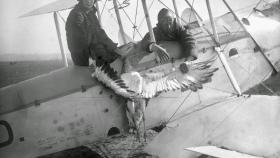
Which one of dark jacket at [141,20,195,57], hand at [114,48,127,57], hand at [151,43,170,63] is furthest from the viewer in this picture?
dark jacket at [141,20,195,57]

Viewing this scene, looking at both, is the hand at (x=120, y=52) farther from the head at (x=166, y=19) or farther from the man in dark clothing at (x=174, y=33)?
the head at (x=166, y=19)

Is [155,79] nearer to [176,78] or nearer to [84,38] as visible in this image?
[176,78]

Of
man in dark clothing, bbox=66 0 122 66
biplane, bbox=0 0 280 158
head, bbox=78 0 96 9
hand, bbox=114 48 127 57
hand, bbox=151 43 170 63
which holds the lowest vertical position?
biplane, bbox=0 0 280 158

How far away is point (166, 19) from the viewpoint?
4.84 metres

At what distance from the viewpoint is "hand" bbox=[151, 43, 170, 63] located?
4391 millimetres

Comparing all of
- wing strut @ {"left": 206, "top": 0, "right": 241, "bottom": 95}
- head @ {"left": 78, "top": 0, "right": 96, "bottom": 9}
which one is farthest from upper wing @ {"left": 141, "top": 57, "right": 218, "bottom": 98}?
head @ {"left": 78, "top": 0, "right": 96, "bottom": 9}

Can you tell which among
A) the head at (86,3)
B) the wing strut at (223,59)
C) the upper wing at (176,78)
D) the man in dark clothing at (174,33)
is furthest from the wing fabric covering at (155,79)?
the head at (86,3)

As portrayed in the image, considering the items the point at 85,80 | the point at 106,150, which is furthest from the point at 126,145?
the point at 85,80

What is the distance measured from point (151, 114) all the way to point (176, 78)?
0.56m

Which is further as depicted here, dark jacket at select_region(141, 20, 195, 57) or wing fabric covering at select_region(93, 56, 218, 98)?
dark jacket at select_region(141, 20, 195, 57)

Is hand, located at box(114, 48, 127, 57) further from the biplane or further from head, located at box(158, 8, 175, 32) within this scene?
head, located at box(158, 8, 175, 32)

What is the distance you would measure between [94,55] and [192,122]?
1.45 m

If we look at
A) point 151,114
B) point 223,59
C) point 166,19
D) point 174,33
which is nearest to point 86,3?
point 166,19

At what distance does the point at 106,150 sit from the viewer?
5555 mm
